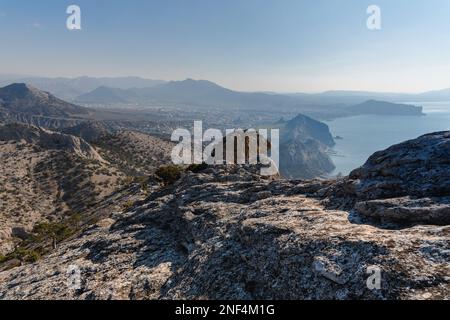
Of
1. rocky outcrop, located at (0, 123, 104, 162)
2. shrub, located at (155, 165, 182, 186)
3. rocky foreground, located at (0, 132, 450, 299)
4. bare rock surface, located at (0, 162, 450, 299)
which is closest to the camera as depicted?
bare rock surface, located at (0, 162, 450, 299)

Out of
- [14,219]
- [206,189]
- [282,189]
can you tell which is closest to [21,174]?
[14,219]

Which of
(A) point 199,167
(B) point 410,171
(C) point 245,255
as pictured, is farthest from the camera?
(A) point 199,167

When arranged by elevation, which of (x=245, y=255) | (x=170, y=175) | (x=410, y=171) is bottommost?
(x=170, y=175)

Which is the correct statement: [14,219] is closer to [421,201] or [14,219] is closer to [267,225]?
[267,225]

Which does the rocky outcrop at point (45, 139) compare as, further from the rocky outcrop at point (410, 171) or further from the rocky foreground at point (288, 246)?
the rocky outcrop at point (410, 171)

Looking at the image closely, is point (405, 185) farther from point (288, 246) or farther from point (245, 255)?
point (245, 255)

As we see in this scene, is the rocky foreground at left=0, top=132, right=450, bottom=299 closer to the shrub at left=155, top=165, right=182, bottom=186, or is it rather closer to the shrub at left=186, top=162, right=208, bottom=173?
the shrub at left=186, top=162, right=208, bottom=173

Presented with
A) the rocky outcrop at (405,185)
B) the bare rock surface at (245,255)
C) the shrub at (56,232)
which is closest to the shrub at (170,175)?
the shrub at (56,232)

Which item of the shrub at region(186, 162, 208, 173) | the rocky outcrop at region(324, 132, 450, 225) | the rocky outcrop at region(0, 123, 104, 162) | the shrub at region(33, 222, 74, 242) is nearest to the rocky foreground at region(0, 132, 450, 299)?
the rocky outcrop at region(324, 132, 450, 225)

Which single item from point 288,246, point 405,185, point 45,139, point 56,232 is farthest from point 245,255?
point 45,139
